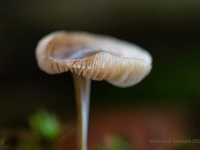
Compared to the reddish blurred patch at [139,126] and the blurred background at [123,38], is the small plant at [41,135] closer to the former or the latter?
the reddish blurred patch at [139,126]

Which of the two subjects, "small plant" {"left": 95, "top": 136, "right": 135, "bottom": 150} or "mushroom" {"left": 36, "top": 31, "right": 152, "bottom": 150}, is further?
"small plant" {"left": 95, "top": 136, "right": 135, "bottom": 150}

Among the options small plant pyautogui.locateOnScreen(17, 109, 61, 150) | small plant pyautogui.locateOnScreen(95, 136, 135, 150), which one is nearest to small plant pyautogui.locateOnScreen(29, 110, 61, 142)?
small plant pyautogui.locateOnScreen(17, 109, 61, 150)

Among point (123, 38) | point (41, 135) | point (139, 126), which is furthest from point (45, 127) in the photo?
point (123, 38)

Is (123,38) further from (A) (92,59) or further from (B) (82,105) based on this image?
(A) (92,59)

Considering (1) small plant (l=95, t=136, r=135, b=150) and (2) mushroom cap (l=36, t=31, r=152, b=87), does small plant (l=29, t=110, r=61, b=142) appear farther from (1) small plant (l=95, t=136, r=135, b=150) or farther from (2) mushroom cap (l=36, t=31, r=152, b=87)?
(2) mushroom cap (l=36, t=31, r=152, b=87)

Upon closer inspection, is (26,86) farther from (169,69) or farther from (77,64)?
(77,64)

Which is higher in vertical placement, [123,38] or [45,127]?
[123,38]
